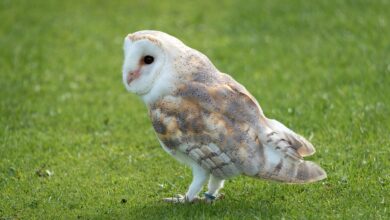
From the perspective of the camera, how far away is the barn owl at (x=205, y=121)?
6.23 meters

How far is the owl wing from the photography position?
6.22 meters

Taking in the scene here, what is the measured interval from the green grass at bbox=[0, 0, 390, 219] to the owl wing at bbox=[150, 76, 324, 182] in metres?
0.48

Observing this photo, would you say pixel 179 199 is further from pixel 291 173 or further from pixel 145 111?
pixel 145 111

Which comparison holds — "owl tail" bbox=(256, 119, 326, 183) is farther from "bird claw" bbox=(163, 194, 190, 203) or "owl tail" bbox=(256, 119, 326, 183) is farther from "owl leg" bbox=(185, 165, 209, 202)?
"bird claw" bbox=(163, 194, 190, 203)

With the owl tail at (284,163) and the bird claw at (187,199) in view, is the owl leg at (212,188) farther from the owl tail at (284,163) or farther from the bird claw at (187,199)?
the owl tail at (284,163)

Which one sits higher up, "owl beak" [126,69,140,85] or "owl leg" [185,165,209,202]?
"owl beak" [126,69,140,85]

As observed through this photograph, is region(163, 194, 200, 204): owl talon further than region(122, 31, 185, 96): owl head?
Yes

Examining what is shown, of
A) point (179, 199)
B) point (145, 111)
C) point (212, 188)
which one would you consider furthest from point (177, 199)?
point (145, 111)

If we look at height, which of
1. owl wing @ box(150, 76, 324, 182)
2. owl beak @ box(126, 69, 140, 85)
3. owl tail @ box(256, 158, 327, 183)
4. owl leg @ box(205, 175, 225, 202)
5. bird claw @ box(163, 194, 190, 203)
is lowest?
bird claw @ box(163, 194, 190, 203)

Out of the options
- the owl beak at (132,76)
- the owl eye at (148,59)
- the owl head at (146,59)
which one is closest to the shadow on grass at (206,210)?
the owl head at (146,59)

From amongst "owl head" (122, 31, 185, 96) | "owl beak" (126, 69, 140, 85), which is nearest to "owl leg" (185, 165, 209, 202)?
"owl head" (122, 31, 185, 96)

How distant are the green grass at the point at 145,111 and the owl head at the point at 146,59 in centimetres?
115

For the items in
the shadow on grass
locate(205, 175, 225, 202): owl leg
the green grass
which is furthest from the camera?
the green grass

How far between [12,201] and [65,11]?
7.55m
